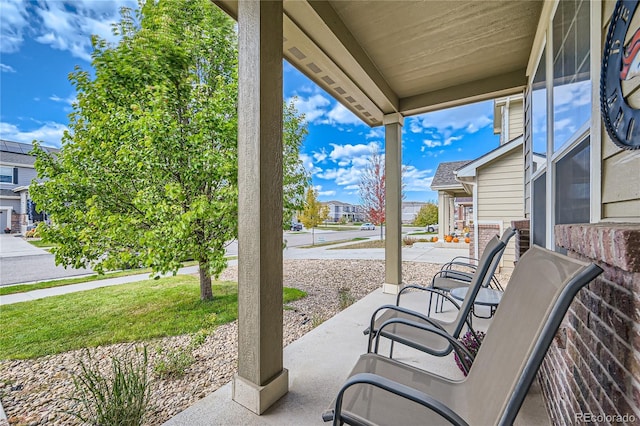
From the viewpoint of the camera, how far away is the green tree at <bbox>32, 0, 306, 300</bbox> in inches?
131

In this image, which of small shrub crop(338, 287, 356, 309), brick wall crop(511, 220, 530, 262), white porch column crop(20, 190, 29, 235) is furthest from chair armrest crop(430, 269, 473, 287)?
white porch column crop(20, 190, 29, 235)

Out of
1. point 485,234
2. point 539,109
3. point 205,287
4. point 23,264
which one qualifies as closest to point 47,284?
point 23,264

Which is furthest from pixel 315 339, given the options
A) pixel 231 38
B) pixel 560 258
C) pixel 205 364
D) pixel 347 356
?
pixel 231 38

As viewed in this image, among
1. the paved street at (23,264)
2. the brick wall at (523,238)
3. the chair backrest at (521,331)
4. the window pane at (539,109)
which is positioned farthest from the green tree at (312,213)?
the chair backrest at (521,331)

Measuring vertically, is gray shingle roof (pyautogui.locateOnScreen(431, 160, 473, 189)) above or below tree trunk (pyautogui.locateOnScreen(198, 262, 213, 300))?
above

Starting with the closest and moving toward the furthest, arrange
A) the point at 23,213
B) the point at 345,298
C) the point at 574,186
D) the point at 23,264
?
the point at 574,186, the point at 23,213, the point at 345,298, the point at 23,264

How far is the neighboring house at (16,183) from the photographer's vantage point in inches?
144

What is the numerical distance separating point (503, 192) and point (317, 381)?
5.73 meters

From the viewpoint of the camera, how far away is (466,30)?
2.66m

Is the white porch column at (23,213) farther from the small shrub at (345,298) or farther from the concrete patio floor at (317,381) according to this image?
the small shrub at (345,298)

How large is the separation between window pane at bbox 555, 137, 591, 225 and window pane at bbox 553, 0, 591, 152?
14 cm

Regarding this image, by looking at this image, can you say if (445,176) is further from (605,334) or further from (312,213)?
(605,334)

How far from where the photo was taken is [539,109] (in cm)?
262

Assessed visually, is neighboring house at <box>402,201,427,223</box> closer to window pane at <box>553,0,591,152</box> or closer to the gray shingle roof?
the gray shingle roof
